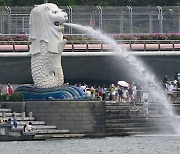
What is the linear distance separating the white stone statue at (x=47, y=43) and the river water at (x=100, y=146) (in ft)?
17.1

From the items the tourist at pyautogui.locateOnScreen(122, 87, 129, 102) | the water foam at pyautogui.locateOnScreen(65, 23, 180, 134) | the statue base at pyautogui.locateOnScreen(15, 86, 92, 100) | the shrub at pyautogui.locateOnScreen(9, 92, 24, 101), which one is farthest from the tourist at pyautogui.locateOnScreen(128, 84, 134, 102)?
the shrub at pyautogui.locateOnScreen(9, 92, 24, 101)

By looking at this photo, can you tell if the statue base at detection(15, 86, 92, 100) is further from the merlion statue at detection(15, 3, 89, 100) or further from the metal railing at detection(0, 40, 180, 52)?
the metal railing at detection(0, 40, 180, 52)

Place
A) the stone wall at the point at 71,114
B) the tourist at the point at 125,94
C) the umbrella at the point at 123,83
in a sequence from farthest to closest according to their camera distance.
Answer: the umbrella at the point at 123,83
the tourist at the point at 125,94
the stone wall at the point at 71,114

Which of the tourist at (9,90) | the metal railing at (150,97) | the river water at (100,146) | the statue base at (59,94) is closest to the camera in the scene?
the river water at (100,146)

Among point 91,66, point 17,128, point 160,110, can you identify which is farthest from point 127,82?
point 17,128

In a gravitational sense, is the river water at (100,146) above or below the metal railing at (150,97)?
below

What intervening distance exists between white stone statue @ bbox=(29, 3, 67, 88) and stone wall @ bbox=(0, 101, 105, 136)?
2286 millimetres

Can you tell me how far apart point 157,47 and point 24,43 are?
8823mm

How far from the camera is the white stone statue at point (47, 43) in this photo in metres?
92.4

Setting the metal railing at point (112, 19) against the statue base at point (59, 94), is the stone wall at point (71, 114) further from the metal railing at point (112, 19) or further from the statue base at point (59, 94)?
the metal railing at point (112, 19)

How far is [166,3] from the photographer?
132m

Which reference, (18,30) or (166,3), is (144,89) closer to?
(18,30)

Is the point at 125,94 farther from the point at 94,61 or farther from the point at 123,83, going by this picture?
the point at 94,61

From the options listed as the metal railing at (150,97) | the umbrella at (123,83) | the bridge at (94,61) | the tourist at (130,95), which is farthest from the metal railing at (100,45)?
the tourist at (130,95)
